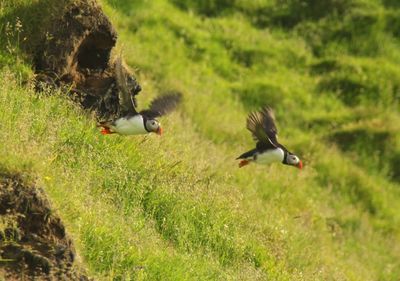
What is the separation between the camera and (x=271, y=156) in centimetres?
1084

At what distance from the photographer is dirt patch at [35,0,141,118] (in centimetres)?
1027

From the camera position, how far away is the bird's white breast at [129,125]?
928 centimetres

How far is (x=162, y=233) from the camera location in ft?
28.5

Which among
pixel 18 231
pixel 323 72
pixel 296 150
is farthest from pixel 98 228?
pixel 323 72

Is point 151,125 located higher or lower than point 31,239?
lower

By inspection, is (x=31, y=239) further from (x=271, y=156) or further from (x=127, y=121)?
(x=271, y=156)

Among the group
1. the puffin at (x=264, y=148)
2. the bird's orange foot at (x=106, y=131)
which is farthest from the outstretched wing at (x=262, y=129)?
the bird's orange foot at (x=106, y=131)

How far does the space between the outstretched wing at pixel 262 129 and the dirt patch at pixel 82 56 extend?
1627mm

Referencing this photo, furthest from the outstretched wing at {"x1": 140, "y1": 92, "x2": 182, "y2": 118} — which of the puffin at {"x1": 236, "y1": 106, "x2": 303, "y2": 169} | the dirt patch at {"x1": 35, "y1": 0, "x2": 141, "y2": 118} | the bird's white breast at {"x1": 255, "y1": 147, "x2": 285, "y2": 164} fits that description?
the bird's white breast at {"x1": 255, "y1": 147, "x2": 285, "y2": 164}

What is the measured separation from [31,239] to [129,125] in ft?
9.92

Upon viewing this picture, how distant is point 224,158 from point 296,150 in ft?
12.0

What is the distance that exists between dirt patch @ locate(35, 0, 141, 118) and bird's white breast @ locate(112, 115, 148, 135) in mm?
982

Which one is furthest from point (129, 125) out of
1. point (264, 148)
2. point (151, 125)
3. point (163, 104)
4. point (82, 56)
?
point (264, 148)

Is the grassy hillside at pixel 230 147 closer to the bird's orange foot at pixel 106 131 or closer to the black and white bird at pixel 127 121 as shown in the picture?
the bird's orange foot at pixel 106 131
